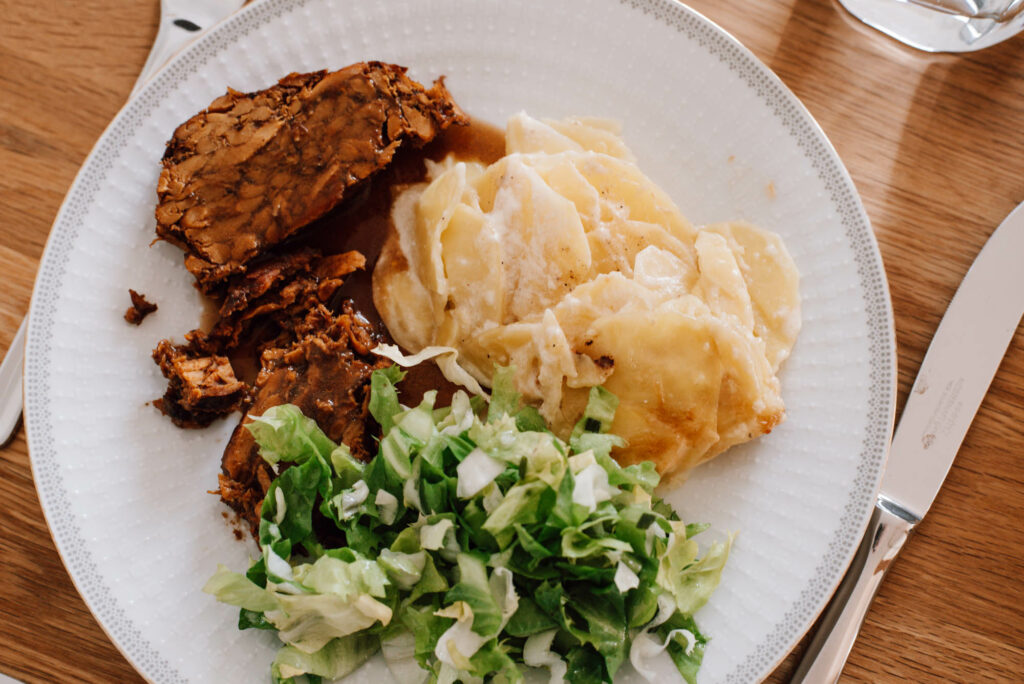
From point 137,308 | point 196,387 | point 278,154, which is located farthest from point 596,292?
point 137,308

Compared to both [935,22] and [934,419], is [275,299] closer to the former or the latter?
[934,419]

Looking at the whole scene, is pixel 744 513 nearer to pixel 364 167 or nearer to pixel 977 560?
pixel 977 560

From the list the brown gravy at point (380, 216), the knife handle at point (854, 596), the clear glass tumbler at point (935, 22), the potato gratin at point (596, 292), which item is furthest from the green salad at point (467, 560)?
the clear glass tumbler at point (935, 22)

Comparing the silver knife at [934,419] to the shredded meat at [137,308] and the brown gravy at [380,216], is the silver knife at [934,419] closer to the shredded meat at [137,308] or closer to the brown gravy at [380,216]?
the brown gravy at [380,216]

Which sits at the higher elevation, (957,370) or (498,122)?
(498,122)

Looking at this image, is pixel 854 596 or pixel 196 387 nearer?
pixel 196 387

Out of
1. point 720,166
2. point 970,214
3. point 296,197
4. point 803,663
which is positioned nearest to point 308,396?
point 296,197
